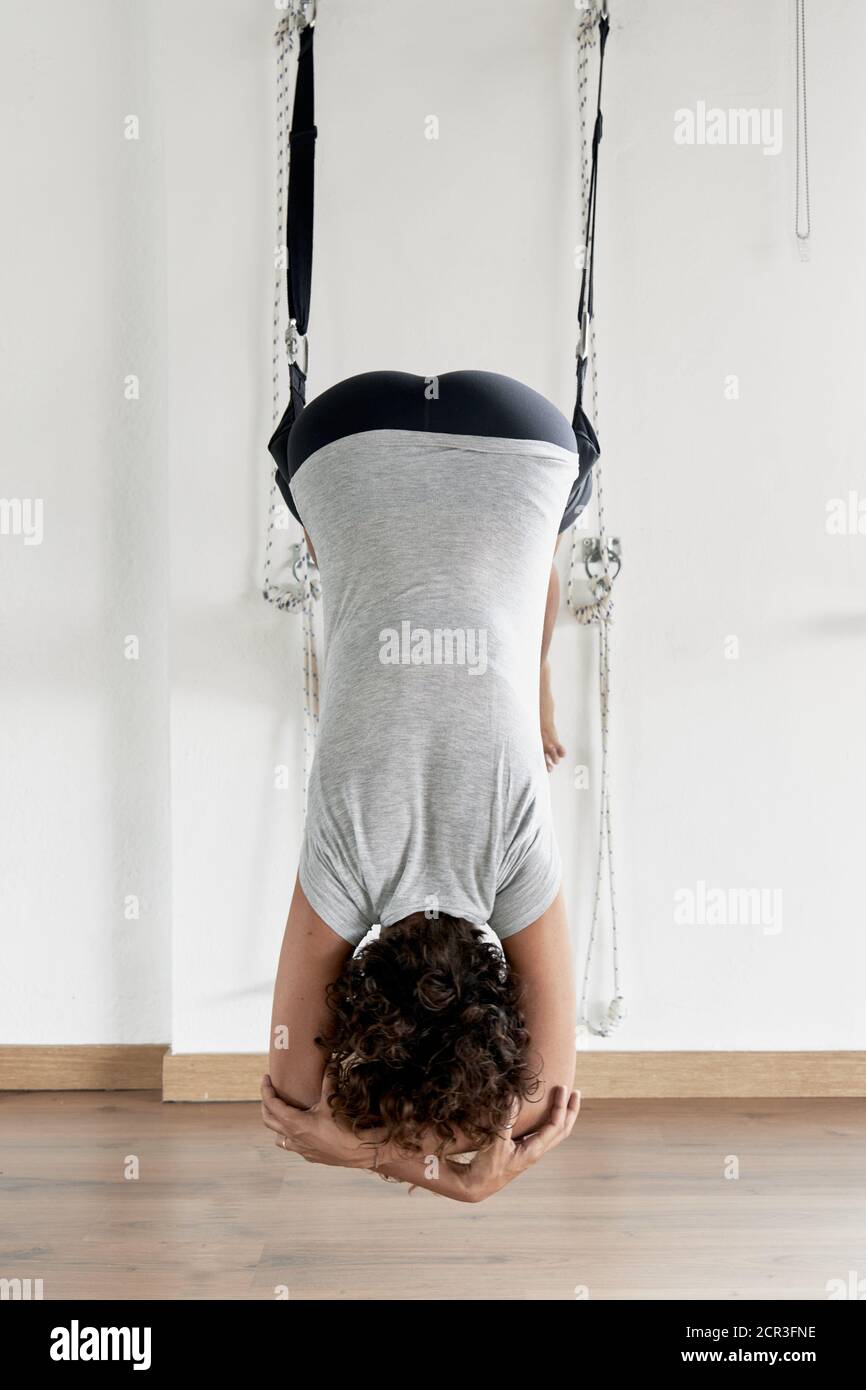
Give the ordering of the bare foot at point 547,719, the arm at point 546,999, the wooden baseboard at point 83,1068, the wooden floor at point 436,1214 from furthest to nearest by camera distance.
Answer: the wooden baseboard at point 83,1068 → the bare foot at point 547,719 → the wooden floor at point 436,1214 → the arm at point 546,999

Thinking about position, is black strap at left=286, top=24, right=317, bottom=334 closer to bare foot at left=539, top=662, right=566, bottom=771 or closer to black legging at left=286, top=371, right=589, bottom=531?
black legging at left=286, top=371, right=589, bottom=531

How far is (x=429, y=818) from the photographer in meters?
1.31

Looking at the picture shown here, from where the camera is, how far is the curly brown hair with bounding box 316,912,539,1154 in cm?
122

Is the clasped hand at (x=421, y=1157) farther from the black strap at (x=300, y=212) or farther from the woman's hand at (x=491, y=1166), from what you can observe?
the black strap at (x=300, y=212)

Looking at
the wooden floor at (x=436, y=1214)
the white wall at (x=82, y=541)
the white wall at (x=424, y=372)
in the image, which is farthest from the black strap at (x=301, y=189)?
the wooden floor at (x=436, y=1214)

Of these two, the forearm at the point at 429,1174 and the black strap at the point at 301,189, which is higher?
the black strap at the point at 301,189

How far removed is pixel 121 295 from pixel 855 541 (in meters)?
1.60

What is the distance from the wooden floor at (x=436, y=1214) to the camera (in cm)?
162

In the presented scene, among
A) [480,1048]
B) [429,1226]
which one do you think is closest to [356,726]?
[480,1048]

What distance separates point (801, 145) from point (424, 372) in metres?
0.89

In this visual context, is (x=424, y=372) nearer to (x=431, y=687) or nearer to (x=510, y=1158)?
(x=431, y=687)

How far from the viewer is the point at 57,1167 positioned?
1.99 meters

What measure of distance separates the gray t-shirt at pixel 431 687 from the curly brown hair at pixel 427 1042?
48mm

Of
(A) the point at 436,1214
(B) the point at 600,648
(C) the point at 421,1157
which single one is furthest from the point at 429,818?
(B) the point at 600,648
